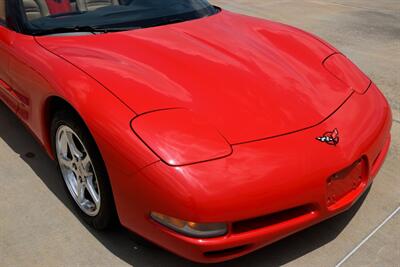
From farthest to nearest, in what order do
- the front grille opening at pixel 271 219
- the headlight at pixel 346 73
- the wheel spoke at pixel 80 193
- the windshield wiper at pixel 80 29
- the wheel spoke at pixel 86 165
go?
the windshield wiper at pixel 80 29 < the headlight at pixel 346 73 < the wheel spoke at pixel 80 193 < the wheel spoke at pixel 86 165 < the front grille opening at pixel 271 219

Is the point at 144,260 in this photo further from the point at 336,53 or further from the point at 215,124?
the point at 336,53

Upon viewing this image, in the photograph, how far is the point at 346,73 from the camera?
9.62 feet

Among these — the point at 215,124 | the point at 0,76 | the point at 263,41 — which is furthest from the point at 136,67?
the point at 0,76

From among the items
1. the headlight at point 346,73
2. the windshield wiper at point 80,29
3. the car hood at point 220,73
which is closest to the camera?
the car hood at point 220,73

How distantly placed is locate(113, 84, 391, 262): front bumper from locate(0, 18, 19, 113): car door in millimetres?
1387

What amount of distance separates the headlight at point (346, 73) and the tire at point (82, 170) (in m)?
1.49

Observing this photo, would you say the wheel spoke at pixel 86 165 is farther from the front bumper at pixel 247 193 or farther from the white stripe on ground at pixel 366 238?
the white stripe on ground at pixel 366 238

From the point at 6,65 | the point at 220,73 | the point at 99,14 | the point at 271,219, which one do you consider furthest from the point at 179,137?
the point at 6,65

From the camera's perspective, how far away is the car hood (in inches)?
92.5

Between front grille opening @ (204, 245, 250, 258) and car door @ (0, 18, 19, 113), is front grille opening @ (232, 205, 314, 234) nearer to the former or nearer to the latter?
front grille opening @ (204, 245, 250, 258)

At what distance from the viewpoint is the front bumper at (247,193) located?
2000 mm

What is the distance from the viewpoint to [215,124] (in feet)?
7.45

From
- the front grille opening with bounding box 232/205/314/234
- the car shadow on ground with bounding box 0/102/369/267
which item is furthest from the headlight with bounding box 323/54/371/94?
the front grille opening with bounding box 232/205/314/234

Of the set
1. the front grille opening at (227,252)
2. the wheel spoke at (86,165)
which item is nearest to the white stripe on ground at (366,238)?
the front grille opening at (227,252)
